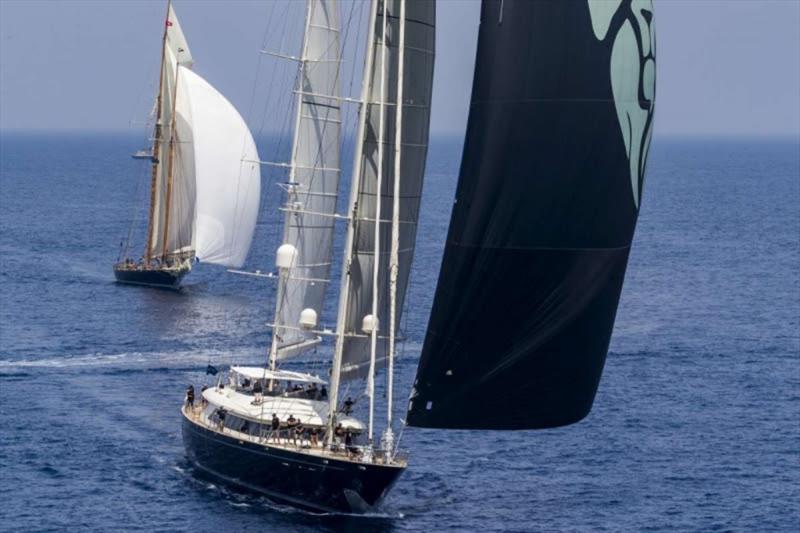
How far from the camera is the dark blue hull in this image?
2277 inches

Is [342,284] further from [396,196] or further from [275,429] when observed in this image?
[275,429]

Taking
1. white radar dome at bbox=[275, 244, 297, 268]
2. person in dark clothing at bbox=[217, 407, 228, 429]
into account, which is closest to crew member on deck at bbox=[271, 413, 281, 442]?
person in dark clothing at bbox=[217, 407, 228, 429]

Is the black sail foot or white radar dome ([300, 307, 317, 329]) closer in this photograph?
white radar dome ([300, 307, 317, 329])

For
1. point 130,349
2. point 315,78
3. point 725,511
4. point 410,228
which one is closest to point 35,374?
point 130,349

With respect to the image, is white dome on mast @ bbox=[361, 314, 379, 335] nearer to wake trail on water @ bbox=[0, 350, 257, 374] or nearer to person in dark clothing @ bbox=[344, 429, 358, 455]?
person in dark clothing @ bbox=[344, 429, 358, 455]

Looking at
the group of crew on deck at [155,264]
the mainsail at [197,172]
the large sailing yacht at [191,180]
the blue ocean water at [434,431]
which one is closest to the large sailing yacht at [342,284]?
the blue ocean water at [434,431]

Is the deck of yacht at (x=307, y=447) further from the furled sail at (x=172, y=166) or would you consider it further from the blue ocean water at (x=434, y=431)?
the furled sail at (x=172, y=166)

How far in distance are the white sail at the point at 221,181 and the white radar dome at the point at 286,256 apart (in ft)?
153

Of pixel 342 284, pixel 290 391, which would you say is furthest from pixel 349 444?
pixel 290 391

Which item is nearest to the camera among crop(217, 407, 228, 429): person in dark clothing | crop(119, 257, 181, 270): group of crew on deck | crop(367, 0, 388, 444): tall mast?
crop(367, 0, 388, 444): tall mast

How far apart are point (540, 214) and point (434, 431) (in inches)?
1200

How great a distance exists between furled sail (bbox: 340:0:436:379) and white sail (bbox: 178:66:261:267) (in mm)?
52408

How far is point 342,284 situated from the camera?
59.2 meters

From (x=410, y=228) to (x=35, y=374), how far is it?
3039 centimetres
